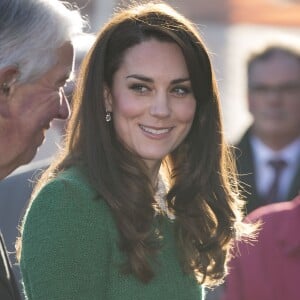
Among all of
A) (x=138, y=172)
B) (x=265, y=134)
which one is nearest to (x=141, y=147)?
(x=138, y=172)

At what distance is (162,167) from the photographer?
369cm

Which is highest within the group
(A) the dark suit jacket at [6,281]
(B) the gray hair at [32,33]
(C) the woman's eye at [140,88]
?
(B) the gray hair at [32,33]

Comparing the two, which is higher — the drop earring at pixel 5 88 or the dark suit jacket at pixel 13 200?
the drop earring at pixel 5 88

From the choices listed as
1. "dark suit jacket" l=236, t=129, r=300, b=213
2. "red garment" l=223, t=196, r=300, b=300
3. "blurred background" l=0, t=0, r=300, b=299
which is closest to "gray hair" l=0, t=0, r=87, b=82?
"red garment" l=223, t=196, r=300, b=300

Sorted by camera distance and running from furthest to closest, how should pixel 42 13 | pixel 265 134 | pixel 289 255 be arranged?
pixel 265 134, pixel 289 255, pixel 42 13

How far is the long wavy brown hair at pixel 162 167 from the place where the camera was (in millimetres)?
3322

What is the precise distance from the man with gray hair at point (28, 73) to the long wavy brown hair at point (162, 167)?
0.15 metres

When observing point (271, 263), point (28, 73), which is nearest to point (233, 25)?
point (271, 263)

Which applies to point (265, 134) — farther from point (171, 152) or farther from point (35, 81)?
point (35, 81)

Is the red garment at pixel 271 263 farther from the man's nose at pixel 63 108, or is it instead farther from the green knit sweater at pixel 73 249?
the man's nose at pixel 63 108

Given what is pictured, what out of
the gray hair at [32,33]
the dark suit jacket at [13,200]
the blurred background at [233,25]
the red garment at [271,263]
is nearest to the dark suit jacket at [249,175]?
the dark suit jacket at [13,200]

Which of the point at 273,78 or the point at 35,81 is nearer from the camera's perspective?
the point at 35,81

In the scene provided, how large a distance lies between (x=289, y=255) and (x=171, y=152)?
64 cm

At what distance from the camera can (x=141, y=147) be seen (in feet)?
11.3
